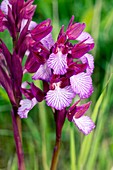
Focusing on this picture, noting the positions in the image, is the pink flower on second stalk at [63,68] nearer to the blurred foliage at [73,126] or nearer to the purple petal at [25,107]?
the purple petal at [25,107]

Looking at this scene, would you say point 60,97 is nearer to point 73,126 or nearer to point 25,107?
point 25,107

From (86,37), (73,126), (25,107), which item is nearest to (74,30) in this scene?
(86,37)

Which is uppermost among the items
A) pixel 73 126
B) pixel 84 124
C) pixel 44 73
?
pixel 44 73

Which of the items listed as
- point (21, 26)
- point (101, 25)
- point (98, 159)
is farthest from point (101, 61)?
point (21, 26)

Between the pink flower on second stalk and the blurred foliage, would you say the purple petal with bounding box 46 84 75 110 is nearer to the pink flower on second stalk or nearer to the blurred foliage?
the pink flower on second stalk

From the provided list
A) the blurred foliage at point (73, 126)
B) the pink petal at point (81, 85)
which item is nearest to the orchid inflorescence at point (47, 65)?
the pink petal at point (81, 85)

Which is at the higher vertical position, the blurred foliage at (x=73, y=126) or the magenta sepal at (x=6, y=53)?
the magenta sepal at (x=6, y=53)

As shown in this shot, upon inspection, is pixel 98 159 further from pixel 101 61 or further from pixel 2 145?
pixel 101 61
